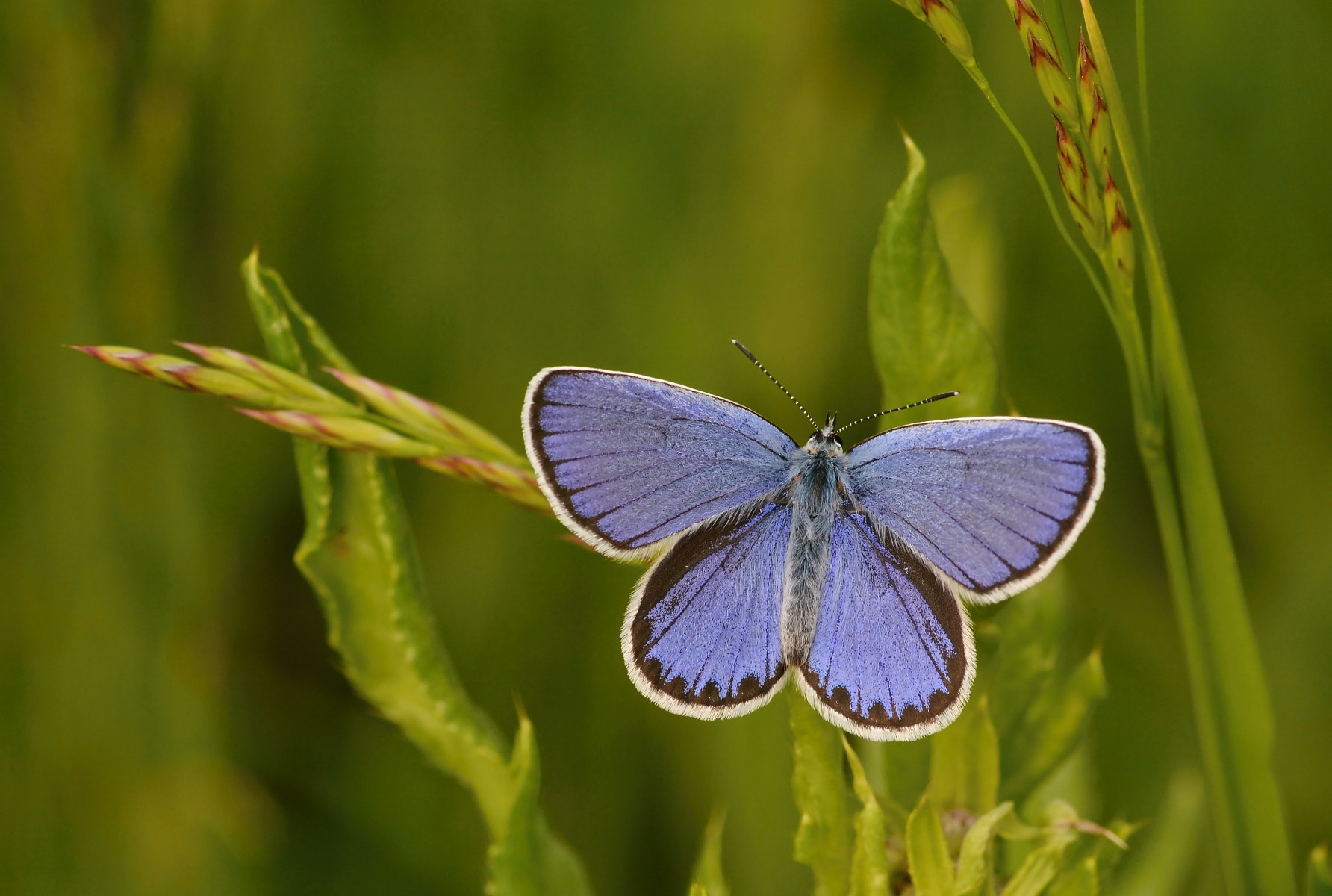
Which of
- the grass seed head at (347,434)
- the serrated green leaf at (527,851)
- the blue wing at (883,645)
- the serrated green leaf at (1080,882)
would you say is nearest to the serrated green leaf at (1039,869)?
the serrated green leaf at (1080,882)

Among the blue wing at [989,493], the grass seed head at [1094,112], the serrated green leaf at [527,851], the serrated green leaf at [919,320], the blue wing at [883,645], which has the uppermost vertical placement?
the grass seed head at [1094,112]

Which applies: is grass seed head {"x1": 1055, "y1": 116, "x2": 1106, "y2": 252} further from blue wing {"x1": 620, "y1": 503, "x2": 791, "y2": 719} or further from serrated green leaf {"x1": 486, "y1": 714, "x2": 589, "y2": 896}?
serrated green leaf {"x1": 486, "y1": 714, "x2": 589, "y2": 896}

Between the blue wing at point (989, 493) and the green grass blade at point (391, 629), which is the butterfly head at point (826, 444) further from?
the green grass blade at point (391, 629)

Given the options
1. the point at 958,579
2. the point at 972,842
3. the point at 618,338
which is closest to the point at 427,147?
the point at 618,338

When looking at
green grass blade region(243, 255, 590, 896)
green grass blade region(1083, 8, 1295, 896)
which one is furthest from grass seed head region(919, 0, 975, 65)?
green grass blade region(243, 255, 590, 896)

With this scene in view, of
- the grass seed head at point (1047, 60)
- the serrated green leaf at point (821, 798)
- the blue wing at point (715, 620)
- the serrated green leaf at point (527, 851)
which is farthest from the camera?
the blue wing at point (715, 620)

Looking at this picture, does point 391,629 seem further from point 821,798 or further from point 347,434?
point 821,798

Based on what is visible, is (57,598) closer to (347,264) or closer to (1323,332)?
(347,264)

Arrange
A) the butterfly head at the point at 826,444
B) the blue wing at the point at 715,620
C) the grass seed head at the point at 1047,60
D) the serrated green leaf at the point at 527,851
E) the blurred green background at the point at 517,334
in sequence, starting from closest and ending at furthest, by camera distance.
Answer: the grass seed head at the point at 1047,60 → the serrated green leaf at the point at 527,851 → the blue wing at the point at 715,620 → the butterfly head at the point at 826,444 → the blurred green background at the point at 517,334
